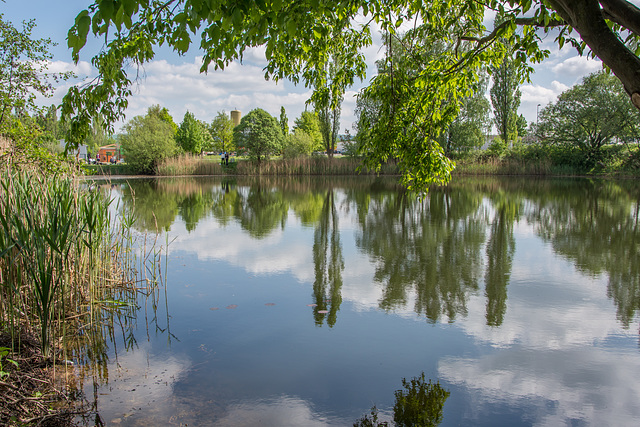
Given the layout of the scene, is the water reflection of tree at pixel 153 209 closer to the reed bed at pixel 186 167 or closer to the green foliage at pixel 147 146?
the reed bed at pixel 186 167

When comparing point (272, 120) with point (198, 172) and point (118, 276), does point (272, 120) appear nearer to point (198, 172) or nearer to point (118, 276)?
point (198, 172)

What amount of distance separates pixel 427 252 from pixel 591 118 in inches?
1362

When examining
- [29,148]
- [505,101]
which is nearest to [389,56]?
[29,148]

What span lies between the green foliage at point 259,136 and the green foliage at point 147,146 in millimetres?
6211

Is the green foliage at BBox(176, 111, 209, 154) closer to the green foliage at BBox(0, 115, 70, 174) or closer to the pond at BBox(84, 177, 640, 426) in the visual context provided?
the pond at BBox(84, 177, 640, 426)

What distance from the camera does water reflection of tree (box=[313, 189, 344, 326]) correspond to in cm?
632

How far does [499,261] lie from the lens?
29.5ft

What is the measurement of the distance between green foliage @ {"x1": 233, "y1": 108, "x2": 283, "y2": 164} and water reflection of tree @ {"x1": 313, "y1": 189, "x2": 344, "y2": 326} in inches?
1108

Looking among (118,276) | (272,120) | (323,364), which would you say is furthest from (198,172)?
(323,364)

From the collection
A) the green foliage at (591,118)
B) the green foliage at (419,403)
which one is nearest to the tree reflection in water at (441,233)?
the green foliage at (419,403)

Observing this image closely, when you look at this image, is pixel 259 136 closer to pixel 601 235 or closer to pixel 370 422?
pixel 601 235

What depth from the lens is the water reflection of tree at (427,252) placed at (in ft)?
22.3

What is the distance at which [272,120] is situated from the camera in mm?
42719

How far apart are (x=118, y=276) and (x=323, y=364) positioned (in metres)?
3.90
